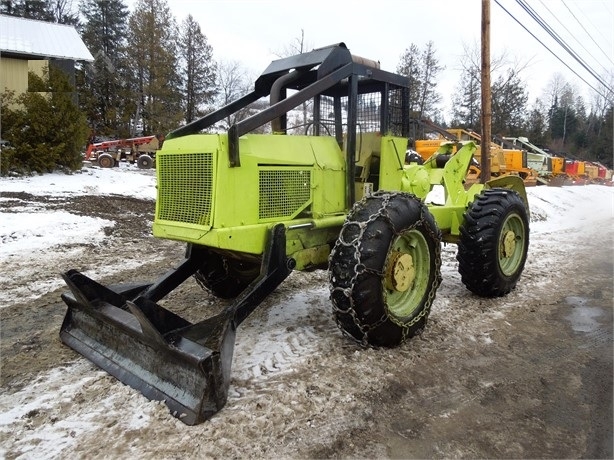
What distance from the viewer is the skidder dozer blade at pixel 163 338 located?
288 centimetres

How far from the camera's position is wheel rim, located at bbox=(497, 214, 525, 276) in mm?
5504

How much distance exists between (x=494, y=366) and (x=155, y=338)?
104 inches

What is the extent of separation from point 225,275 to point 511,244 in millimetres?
3454

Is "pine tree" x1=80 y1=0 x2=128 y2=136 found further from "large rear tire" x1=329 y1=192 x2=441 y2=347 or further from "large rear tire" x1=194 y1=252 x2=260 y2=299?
"large rear tire" x1=329 y1=192 x2=441 y2=347

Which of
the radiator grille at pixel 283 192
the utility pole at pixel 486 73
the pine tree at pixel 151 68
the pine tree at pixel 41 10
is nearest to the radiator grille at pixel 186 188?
the radiator grille at pixel 283 192

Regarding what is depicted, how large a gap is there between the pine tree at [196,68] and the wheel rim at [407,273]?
3984cm

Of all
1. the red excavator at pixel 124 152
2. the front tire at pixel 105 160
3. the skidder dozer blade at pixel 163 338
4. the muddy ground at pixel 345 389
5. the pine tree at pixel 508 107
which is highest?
the pine tree at pixel 508 107

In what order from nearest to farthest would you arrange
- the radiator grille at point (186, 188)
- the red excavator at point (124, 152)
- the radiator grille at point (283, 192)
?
1. the radiator grille at point (186, 188)
2. the radiator grille at point (283, 192)
3. the red excavator at point (124, 152)

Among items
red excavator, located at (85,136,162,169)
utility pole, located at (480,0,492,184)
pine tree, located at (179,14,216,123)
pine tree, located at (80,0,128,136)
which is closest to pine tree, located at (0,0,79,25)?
pine tree, located at (80,0,128,136)

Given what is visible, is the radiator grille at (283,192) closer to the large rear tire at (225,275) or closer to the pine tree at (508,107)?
the large rear tire at (225,275)

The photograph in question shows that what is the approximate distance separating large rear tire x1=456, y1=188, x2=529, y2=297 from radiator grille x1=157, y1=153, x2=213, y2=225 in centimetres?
303

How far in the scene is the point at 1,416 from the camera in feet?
9.41

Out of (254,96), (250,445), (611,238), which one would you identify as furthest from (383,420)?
(611,238)

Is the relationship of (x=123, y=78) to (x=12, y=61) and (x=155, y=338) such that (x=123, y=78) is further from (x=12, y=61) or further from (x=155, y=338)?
(x=155, y=338)
